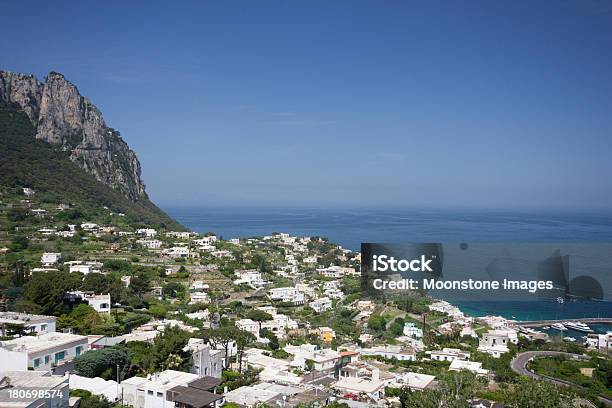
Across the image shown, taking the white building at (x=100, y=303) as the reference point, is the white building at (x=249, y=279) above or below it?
below

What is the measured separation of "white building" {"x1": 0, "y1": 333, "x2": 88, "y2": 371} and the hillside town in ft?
0.08

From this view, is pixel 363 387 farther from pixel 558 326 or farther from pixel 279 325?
pixel 558 326

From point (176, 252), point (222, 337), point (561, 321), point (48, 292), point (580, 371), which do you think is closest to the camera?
point (222, 337)

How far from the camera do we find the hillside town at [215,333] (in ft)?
31.7

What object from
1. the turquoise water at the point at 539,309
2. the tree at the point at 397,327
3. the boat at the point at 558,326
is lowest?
the turquoise water at the point at 539,309

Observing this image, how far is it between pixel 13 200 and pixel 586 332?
33760 mm

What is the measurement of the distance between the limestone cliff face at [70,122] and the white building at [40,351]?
4246 cm

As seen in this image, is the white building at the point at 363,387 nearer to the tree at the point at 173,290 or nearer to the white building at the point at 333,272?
the tree at the point at 173,290

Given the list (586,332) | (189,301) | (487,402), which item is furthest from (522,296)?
(487,402)

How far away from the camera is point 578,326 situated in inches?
1003

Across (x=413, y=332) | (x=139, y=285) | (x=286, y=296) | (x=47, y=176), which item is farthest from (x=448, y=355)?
(x=47, y=176)

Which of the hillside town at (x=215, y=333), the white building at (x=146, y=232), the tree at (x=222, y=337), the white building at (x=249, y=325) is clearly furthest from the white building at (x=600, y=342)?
the white building at (x=146, y=232)

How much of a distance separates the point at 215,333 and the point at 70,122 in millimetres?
47649

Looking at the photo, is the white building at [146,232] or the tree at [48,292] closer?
the tree at [48,292]
